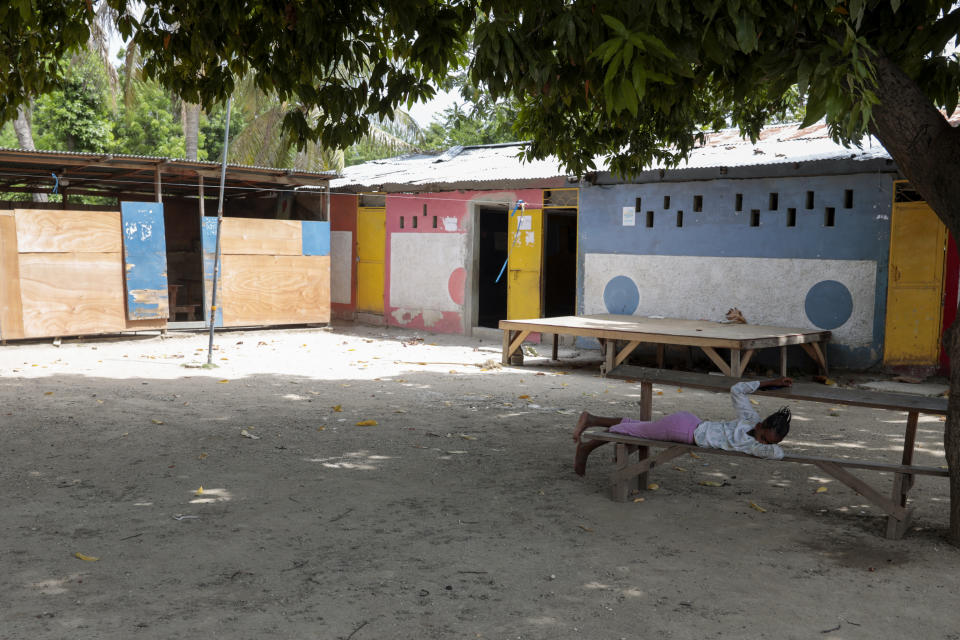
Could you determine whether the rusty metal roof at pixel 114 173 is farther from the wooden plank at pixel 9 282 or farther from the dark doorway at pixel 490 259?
the dark doorway at pixel 490 259

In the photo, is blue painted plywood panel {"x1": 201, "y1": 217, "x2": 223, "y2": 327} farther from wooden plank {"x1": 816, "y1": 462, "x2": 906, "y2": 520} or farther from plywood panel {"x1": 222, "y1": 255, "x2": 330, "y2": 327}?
wooden plank {"x1": 816, "y1": 462, "x2": 906, "y2": 520}

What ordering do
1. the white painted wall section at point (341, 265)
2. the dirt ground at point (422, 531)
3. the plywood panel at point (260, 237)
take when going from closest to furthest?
the dirt ground at point (422, 531) → the plywood panel at point (260, 237) → the white painted wall section at point (341, 265)

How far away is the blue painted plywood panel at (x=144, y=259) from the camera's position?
13453mm

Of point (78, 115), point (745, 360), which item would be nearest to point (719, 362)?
point (745, 360)

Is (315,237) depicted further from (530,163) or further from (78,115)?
(78,115)

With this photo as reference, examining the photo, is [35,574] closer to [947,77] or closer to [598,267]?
[947,77]

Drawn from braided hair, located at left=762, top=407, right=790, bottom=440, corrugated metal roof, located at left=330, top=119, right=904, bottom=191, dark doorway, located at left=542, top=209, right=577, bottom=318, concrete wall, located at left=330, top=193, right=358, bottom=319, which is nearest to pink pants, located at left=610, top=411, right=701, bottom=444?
braided hair, located at left=762, top=407, right=790, bottom=440

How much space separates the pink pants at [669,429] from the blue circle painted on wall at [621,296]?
25.2ft

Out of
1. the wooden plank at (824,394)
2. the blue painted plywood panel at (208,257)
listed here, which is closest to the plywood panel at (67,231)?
the blue painted plywood panel at (208,257)

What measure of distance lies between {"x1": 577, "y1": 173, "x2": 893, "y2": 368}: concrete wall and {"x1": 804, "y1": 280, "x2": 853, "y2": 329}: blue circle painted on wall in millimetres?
13

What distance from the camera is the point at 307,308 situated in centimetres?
1579

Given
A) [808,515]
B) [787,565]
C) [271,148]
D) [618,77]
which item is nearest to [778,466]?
[808,515]

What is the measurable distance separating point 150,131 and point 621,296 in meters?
23.9

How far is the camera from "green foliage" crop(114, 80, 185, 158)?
29.9 m
